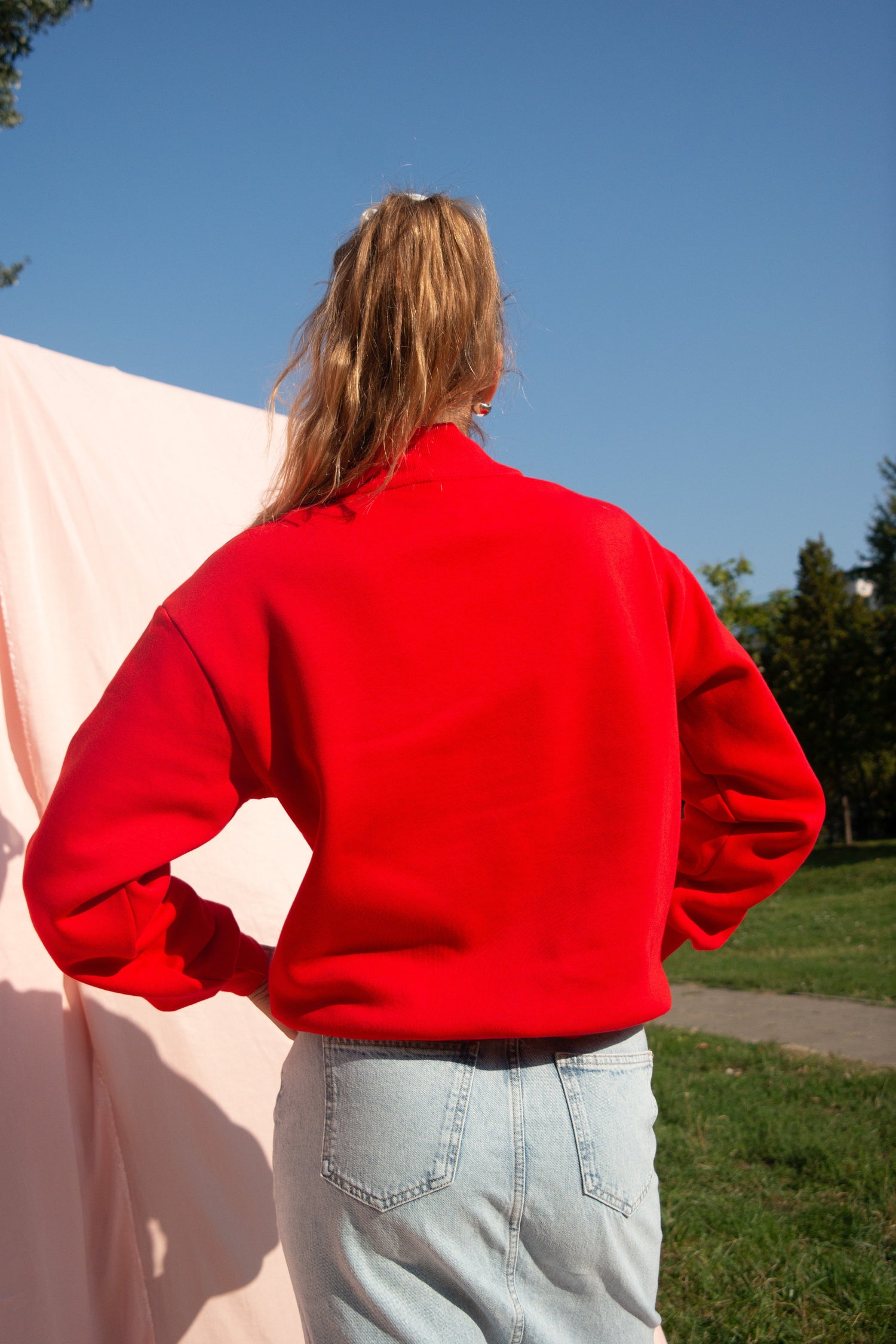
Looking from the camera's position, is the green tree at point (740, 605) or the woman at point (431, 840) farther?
the green tree at point (740, 605)

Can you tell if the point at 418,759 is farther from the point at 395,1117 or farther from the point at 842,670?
the point at 842,670

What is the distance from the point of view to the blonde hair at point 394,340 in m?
1.29

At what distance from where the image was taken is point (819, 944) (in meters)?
9.30

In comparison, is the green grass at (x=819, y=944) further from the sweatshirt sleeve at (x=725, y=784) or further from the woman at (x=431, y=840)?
the woman at (x=431, y=840)

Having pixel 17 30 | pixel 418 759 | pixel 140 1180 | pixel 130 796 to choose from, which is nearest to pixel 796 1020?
pixel 140 1180

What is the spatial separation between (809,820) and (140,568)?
1703 mm

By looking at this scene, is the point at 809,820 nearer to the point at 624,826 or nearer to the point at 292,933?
the point at 624,826

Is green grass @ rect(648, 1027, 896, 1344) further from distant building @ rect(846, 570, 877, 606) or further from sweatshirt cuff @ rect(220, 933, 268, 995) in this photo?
distant building @ rect(846, 570, 877, 606)

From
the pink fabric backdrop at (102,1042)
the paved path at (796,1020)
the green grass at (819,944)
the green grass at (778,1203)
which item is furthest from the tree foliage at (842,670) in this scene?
the pink fabric backdrop at (102,1042)

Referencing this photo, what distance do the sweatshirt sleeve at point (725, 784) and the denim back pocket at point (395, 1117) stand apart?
572mm

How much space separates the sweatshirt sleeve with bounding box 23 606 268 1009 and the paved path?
4.00 meters

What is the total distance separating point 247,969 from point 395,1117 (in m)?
0.44

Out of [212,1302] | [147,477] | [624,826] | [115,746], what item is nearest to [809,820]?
[624,826]

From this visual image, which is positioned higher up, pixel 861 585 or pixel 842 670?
pixel 861 585
